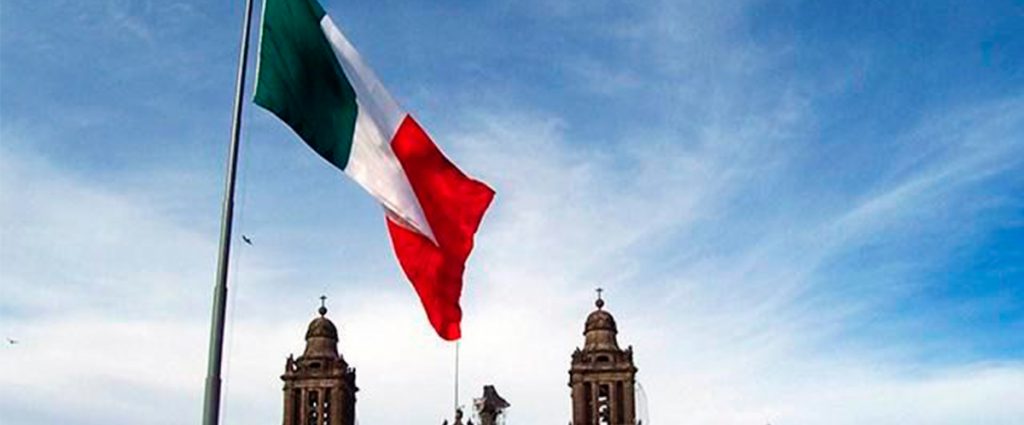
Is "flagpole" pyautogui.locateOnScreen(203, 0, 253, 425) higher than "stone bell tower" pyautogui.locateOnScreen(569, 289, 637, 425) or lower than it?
lower

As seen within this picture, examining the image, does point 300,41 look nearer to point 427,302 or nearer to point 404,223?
point 404,223

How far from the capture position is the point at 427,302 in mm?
16234

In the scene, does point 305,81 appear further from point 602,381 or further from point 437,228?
point 602,381

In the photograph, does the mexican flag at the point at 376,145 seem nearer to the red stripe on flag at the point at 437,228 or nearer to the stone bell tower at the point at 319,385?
the red stripe on flag at the point at 437,228

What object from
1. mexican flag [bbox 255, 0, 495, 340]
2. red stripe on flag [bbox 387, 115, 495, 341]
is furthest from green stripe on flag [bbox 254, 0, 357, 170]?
red stripe on flag [bbox 387, 115, 495, 341]

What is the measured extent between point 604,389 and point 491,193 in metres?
54.3

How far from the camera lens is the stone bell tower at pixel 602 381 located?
69188mm

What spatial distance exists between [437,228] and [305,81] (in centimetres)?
276

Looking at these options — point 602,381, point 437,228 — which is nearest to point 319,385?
point 602,381

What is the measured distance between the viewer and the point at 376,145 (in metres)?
16.0

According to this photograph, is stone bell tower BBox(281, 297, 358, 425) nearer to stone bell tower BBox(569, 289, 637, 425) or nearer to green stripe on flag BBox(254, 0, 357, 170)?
stone bell tower BBox(569, 289, 637, 425)

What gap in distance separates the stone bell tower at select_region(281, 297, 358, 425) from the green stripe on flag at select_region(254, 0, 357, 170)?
5728 cm

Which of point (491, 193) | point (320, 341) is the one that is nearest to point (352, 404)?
point (320, 341)

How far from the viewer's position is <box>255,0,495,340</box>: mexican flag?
1491 cm
